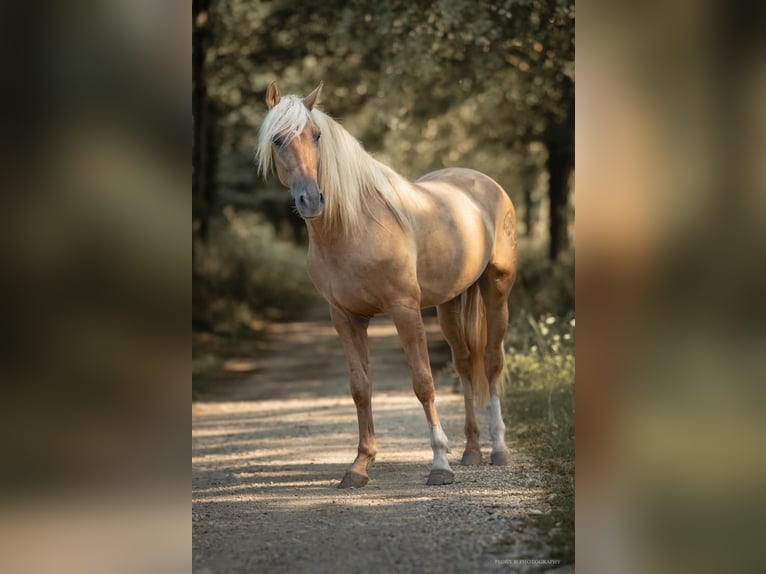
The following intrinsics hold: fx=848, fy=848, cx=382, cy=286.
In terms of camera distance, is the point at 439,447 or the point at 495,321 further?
the point at 495,321

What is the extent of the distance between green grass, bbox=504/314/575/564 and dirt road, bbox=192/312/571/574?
0.38ft

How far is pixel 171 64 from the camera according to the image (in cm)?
314

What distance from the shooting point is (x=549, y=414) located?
7117 millimetres

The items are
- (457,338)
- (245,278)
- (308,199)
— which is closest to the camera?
(308,199)

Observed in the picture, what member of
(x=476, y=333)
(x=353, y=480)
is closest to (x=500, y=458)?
(x=476, y=333)

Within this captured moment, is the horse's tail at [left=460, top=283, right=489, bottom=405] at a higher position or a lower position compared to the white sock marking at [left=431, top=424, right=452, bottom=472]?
higher

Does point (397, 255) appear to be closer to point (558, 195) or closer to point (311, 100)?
point (311, 100)

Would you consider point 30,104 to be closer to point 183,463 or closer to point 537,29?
point 183,463

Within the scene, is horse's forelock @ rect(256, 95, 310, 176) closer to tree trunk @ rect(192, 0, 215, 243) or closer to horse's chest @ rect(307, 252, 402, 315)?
horse's chest @ rect(307, 252, 402, 315)

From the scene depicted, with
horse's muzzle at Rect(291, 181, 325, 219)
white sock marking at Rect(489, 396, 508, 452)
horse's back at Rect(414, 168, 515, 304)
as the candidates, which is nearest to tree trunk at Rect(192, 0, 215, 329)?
horse's back at Rect(414, 168, 515, 304)

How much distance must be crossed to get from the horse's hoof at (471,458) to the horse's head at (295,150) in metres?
2.39

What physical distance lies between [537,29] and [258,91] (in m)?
6.62

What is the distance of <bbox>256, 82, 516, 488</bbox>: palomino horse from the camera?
4934 millimetres

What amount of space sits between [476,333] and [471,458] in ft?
3.02
